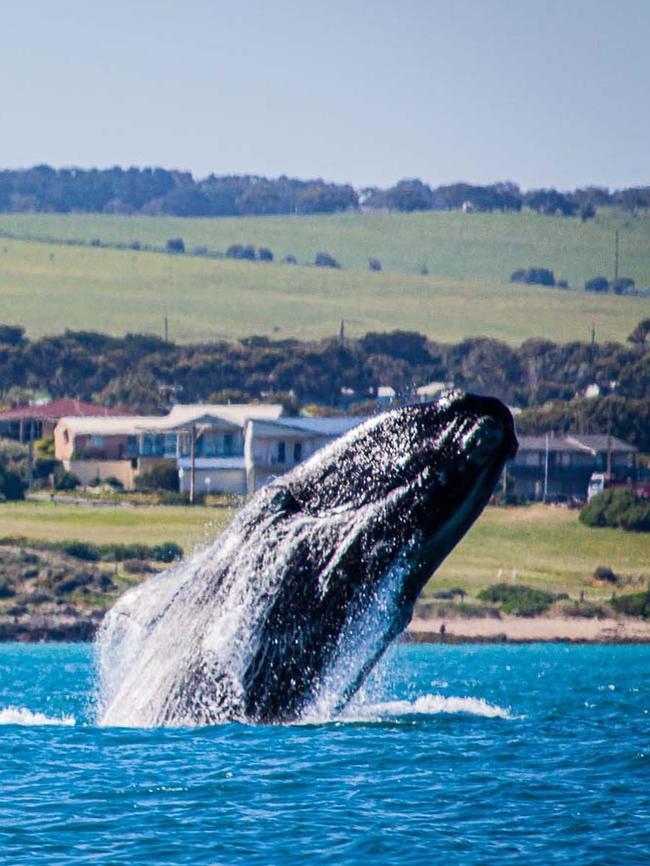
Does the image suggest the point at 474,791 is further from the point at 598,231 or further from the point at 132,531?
the point at 598,231

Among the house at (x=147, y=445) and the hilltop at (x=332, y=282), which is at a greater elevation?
the hilltop at (x=332, y=282)

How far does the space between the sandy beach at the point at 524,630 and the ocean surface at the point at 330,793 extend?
42.3 meters

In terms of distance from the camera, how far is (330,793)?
16.6 metres

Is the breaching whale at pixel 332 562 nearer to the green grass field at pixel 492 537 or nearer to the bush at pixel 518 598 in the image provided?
the bush at pixel 518 598

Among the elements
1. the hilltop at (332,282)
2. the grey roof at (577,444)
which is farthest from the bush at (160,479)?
the hilltop at (332,282)

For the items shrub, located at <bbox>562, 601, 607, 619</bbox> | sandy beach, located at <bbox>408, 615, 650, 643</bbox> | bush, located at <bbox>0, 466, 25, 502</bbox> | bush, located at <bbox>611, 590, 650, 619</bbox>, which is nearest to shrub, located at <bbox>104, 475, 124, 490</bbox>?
bush, located at <bbox>0, 466, 25, 502</bbox>

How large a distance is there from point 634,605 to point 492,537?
11.4 meters

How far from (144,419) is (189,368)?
95.3 ft

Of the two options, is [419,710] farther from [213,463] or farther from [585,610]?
[213,463]

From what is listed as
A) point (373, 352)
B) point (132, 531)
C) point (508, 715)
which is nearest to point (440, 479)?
point (508, 715)

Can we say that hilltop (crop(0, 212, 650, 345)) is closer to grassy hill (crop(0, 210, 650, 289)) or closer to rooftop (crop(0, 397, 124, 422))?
grassy hill (crop(0, 210, 650, 289))

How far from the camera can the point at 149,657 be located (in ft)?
48.9

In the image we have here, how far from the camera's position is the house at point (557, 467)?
97188 millimetres

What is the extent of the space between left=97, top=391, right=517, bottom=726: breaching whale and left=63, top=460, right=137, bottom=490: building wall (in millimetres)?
80157
